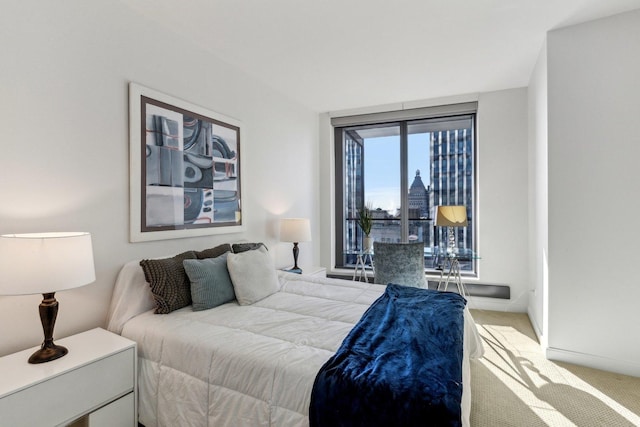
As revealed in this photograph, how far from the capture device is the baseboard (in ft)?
8.02

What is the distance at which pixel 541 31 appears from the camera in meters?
2.64

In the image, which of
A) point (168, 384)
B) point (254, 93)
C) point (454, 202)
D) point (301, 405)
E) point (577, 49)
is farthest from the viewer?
point (454, 202)

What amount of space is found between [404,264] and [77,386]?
2732 millimetres

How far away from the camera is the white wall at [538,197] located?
9.27 feet

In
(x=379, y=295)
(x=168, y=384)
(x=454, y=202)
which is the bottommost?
(x=168, y=384)

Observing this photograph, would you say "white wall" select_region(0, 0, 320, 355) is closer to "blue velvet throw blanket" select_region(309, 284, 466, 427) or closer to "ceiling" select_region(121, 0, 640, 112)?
"ceiling" select_region(121, 0, 640, 112)

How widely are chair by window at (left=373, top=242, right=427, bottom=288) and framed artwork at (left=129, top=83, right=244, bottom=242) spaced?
1572 mm

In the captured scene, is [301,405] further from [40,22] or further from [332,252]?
[332,252]

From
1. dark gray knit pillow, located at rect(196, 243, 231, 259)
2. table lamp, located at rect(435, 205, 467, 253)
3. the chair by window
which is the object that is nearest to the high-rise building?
table lamp, located at rect(435, 205, 467, 253)

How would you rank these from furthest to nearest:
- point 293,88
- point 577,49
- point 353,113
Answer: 1. point 353,113
2. point 293,88
3. point 577,49

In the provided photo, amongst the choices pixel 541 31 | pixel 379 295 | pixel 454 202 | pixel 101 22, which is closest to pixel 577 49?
pixel 541 31

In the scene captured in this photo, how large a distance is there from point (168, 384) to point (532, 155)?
3.99 metres

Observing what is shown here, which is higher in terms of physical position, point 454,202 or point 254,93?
point 254,93

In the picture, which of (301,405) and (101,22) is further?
(101,22)
